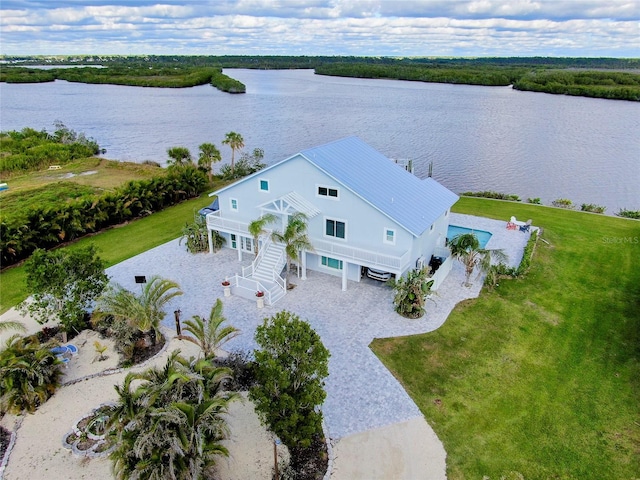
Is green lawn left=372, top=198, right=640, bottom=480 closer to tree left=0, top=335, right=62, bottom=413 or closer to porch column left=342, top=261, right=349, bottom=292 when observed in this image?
porch column left=342, top=261, right=349, bottom=292

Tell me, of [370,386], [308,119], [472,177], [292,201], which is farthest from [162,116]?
[370,386]

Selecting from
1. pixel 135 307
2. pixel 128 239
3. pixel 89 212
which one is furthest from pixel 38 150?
pixel 135 307

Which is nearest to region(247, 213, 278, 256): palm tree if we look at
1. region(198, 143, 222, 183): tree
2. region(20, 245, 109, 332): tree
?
region(20, 245, 109, 332): tree

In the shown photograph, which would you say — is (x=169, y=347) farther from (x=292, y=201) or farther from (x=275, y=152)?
(x=275, y=152)

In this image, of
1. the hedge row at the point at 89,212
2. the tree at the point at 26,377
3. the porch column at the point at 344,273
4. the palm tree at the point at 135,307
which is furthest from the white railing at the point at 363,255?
the hedge row at the point at 89,212

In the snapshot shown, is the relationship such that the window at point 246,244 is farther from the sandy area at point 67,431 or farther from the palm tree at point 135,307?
the sandy area at point 67,431

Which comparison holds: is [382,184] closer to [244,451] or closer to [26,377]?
[244,451]
